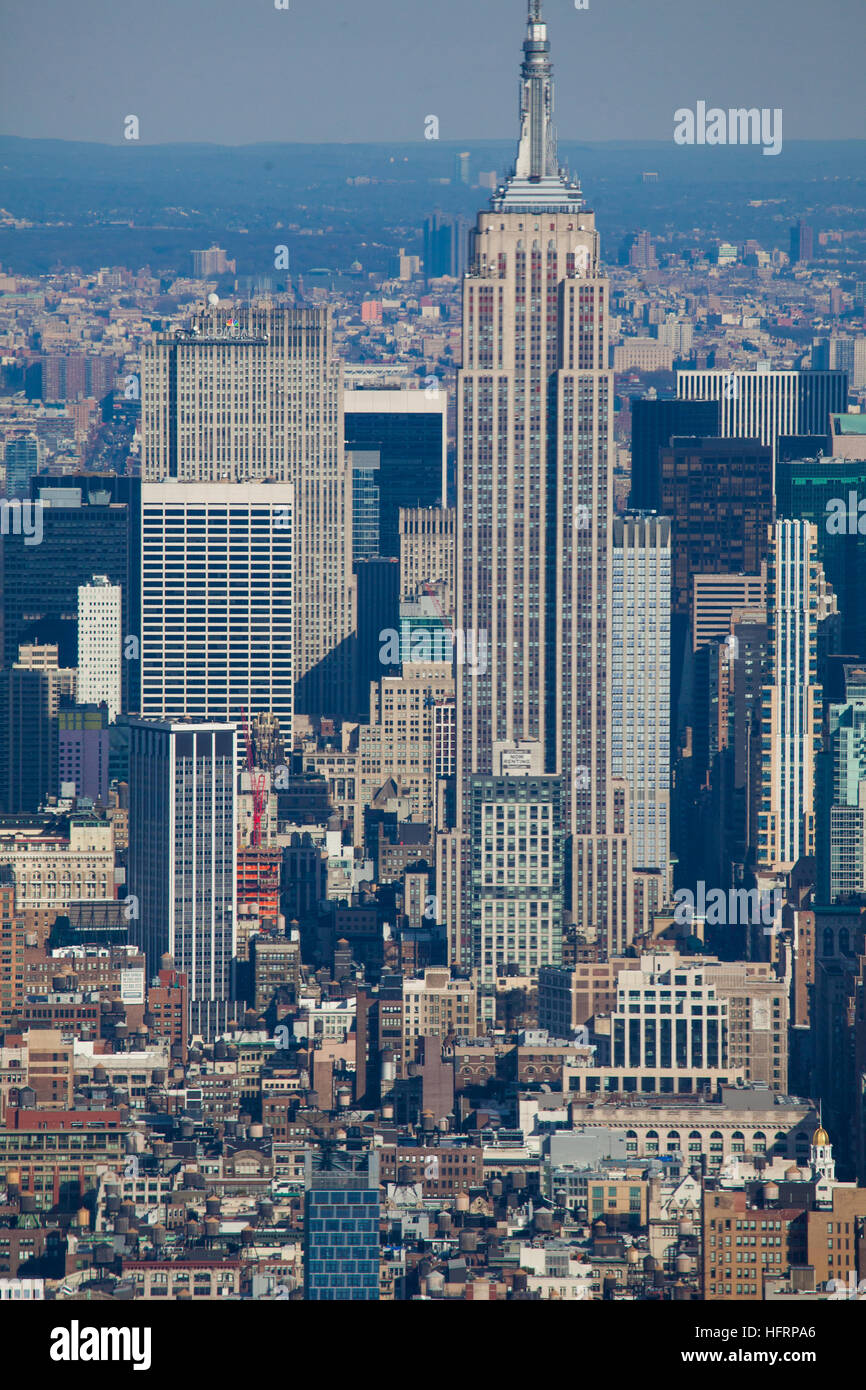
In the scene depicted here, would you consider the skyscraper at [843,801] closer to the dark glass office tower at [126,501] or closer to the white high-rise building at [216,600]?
the white high-rise building at [216,600]

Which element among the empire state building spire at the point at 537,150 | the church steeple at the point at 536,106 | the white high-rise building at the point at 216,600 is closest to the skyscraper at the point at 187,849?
the empire state building spire at the point at 537,150

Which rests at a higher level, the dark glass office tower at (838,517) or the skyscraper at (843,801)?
the dark glass office tower at (838,517)

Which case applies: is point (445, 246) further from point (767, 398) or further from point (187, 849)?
point (767, 398)

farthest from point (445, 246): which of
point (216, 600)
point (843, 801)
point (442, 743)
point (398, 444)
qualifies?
point (398, 444)

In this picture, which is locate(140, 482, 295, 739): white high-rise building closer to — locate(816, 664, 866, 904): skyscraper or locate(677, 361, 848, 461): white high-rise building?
locate(677, 361, 848, 461): white high-rise building

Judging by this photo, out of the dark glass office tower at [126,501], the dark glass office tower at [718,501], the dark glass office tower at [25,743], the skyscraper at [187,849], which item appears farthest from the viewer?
the dark glass office tower at [126,501]

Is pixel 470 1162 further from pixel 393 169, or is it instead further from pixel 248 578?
pixel 248 578
